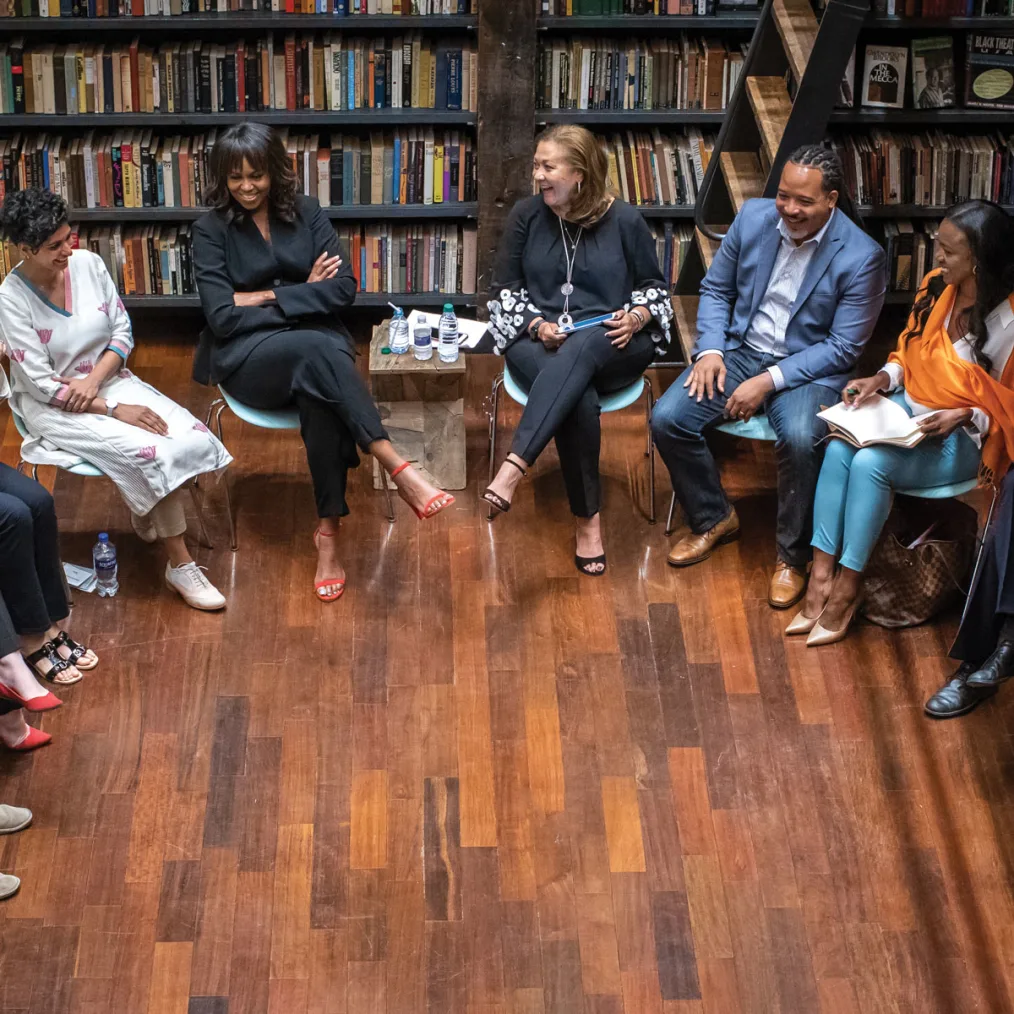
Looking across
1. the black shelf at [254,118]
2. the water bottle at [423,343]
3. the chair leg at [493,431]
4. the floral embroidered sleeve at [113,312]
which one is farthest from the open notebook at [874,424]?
the floral embroidered sleeve at [113,312]

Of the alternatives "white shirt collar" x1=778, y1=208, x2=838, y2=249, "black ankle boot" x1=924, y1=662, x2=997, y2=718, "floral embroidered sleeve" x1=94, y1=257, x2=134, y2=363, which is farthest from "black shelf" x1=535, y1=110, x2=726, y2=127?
"black ankle boot" x1=924, y1=662, x2=997, y2=718

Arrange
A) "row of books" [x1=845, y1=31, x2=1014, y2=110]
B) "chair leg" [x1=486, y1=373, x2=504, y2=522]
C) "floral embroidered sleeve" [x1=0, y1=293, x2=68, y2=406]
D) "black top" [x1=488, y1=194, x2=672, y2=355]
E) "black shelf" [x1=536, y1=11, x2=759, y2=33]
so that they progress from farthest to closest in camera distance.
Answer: "black shelf" [x1=536, y1=11, x2=759, y2=33] → "row of books" [x1=845, y1=31, x2=1014, y2=110] → "chair leg" [x1=486, y1=373, x2=504, y2=522] → "black top" [x1=488, y1=194, x2=672, y2=355] → "floral embroidered sleeve" [x1=0, y1=293, x2=68, y2=406]

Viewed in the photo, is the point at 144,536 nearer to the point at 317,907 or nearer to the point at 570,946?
the point at 317,907

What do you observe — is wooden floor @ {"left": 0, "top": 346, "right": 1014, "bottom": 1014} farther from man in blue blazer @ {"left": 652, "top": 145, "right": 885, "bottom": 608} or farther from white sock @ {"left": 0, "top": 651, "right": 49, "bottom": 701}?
man in blue blazer @ {"left": 652, "top": 145, "right": 885, "bottom": 608}

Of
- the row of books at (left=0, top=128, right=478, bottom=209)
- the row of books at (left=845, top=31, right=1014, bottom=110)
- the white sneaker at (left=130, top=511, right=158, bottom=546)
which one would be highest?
the row of books at (left=845, top=31, right=1014, bottom=110)

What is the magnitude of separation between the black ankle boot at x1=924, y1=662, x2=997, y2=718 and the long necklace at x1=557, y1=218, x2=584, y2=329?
1.54 metres

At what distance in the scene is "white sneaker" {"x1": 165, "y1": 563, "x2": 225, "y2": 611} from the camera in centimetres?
418

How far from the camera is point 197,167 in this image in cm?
502

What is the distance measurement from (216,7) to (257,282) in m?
1.18

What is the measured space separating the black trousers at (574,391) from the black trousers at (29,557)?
1.35m

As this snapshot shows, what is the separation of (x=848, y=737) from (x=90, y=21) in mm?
3401

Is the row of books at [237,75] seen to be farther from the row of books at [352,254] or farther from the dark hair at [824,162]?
the dark hair at [824,162]

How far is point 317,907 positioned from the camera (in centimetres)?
339

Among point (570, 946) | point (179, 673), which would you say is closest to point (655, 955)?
point (570, 946)
